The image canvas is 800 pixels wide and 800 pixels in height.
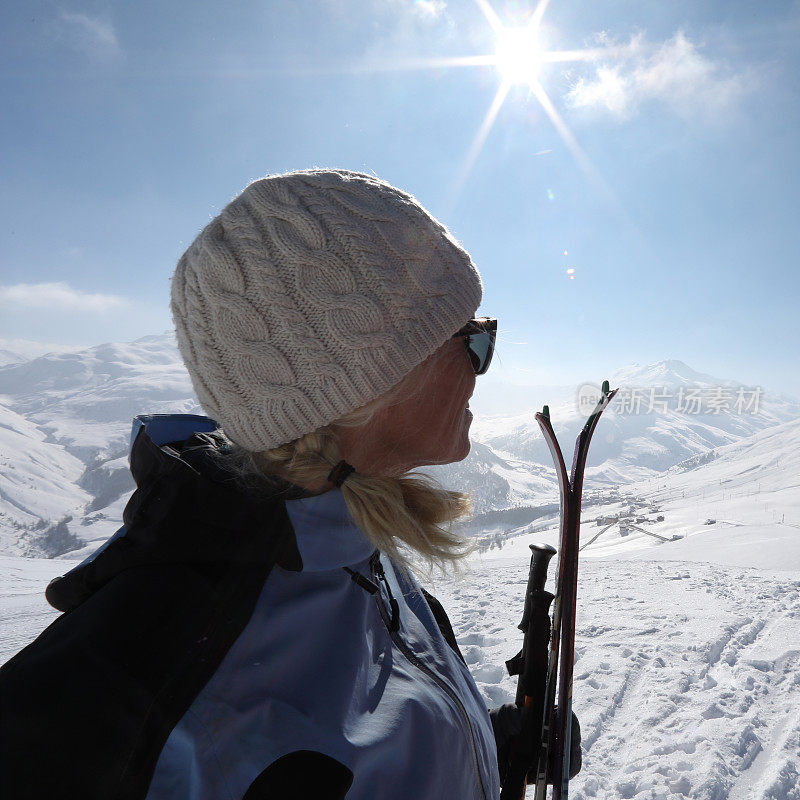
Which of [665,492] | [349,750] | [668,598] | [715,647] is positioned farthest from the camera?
[665,492]

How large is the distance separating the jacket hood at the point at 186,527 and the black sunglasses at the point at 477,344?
0.78m

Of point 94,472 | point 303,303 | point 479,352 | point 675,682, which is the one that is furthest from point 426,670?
point 94,472

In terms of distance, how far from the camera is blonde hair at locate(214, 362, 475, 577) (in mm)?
1337

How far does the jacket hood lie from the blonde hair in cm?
11

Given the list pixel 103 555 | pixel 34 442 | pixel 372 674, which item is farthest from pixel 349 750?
pixel 34 442

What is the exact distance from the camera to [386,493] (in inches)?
54.5

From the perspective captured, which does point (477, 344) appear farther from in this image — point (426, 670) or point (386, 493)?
point (426, 670)

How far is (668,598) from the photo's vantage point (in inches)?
281

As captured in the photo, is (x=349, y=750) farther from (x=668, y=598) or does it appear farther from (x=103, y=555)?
(x=668, y=598)

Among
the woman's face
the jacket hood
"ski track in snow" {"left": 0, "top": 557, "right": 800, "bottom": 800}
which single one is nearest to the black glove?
"ski track in snow" {"left": 0, "top": 557, "right": 800, "bottom": 800}

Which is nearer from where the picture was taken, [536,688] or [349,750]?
[349,750]

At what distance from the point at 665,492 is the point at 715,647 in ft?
312

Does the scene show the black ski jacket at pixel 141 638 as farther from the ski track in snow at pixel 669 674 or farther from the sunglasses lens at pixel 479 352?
the ski track in snow at pixel 669 674

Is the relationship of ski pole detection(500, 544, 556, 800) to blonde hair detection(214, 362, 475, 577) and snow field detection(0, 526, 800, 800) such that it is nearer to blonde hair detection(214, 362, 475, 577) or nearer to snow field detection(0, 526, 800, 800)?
snow field detection(0, 526, 800, 800)
